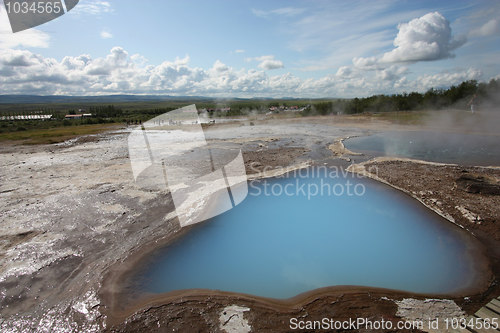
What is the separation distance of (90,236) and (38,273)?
1408 millimetres

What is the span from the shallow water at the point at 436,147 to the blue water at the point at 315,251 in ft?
22.9

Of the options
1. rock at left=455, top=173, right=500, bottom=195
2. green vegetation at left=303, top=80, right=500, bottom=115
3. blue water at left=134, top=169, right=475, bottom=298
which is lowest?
blue water at left=134, top=169, right=475, bottom=298

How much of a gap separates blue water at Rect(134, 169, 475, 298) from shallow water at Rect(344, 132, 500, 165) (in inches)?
275

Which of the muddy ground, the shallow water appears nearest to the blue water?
the muddy ground

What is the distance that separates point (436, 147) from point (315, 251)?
14.2m

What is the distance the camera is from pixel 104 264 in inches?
204

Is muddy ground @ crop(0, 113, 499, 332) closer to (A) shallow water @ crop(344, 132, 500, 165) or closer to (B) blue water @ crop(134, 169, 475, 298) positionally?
(B) blue water @ crop(134, 169, 475, 298)

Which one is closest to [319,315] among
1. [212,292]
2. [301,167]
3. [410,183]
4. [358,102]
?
[212,292]

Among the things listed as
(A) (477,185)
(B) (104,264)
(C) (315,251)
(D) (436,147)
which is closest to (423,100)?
(D) (436,147)

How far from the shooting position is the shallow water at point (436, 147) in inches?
496

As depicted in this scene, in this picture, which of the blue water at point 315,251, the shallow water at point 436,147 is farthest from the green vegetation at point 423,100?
the blue water at point 315,251

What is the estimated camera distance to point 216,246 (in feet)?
19.4

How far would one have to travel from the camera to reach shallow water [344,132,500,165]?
12.6 metres

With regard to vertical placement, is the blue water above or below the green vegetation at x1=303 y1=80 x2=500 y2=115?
below
